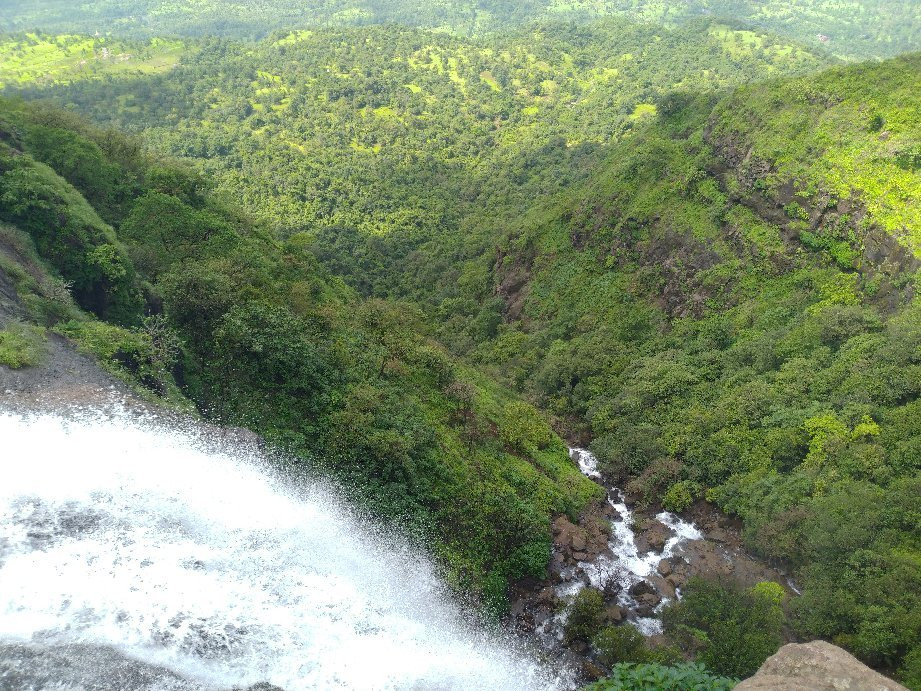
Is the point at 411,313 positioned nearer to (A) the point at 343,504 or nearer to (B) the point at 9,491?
(A) the point at 343,504

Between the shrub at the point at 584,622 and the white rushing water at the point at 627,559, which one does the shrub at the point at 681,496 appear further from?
the shrub at the point at 584,622

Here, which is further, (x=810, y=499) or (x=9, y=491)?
(x=810, y=499)

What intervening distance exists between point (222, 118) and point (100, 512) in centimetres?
11661

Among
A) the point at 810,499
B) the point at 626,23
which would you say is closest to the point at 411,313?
the point at 810,499

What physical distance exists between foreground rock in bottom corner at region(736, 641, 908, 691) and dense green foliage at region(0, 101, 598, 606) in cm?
1189

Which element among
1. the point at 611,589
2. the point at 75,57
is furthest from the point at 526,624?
the point at 75,57

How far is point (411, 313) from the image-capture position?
4088 centimetres

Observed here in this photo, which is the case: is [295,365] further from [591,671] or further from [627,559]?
[627,559]

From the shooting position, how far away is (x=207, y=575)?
1733 cm

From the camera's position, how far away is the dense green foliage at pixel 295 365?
24672 millimetres

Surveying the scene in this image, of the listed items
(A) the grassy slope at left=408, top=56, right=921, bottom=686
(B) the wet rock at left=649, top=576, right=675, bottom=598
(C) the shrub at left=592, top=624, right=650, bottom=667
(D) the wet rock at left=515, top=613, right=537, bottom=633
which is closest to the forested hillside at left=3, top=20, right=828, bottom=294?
(A) the grassy slope at left=408, top=56, right=921, bottom=686

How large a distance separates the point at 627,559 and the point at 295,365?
1846cm

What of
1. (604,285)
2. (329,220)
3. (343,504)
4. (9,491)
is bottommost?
(329,220)

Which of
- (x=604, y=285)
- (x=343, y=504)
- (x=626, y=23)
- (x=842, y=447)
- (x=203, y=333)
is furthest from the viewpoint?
(x=626, y=23)
